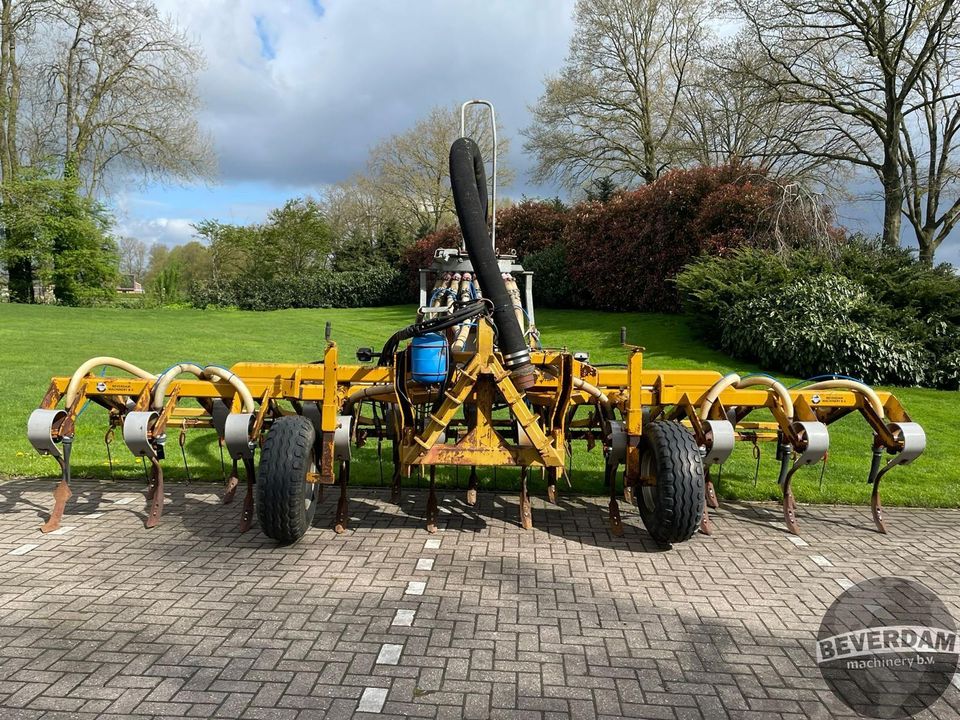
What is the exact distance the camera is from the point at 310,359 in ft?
51.2

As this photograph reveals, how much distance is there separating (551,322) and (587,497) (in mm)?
15490

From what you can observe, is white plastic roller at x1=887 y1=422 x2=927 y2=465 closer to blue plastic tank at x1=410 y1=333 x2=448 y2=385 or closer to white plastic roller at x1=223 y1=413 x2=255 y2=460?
blue plastic tank at x1=410 y1=333 x2=448 y2=385

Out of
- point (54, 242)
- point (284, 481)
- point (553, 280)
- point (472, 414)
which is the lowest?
point (284, 481)

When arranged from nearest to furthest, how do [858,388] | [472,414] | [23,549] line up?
[23,549]
[858,388]
[472,414]

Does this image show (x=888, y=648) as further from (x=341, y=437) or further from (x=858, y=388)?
(x=341, y=437)

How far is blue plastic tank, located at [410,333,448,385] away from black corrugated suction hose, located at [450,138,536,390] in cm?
43

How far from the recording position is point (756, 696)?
298cm

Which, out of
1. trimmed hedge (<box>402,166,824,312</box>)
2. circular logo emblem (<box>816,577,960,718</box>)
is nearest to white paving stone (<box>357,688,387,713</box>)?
circular logo emblem (<box>816,577,960,718</box>)

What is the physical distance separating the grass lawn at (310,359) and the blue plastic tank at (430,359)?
1.81 m

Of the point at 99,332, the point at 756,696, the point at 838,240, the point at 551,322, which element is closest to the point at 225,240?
the point at 99,332

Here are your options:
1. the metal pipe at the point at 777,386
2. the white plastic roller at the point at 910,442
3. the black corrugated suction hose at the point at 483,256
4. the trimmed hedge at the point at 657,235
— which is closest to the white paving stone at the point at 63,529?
the black corrugated suction hose at the point at 483,256

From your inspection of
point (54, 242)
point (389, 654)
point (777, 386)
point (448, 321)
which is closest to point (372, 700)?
point (389, 654)

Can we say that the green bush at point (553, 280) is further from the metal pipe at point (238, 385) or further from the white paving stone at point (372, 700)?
the white paving stone at point (372, 700)

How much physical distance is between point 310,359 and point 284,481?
11.7 m
